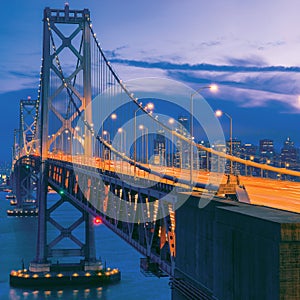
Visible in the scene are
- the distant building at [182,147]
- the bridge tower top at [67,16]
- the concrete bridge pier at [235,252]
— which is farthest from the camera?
the bridge tower top at [67,16]

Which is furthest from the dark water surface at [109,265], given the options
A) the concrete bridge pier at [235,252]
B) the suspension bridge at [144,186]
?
the concrete bridge pier at [235,252]

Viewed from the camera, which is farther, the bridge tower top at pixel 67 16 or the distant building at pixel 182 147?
the bridge tower top at pixel 67 16

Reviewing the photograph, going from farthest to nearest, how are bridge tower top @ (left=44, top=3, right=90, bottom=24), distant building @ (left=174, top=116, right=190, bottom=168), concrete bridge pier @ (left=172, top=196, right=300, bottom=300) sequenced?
bridge tower top @ (left=44, top=3, right=90, bottom=24) < distant building @ (left=174, top=116, right=190, bottom=168) < concrete bridge pier @ (left=172, top=196, right=300, bottom=300)

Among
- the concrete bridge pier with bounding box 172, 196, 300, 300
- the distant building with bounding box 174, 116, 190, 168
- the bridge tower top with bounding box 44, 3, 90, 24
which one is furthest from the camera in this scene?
the bridge tower top with bounding box 44, 3, 90, 24

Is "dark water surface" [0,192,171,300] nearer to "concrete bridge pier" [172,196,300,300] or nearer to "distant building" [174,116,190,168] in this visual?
"distant building" [174,116,190,168]

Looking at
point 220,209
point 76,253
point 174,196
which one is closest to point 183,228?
point 174,196

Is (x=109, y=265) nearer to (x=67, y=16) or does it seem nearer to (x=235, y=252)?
(x=67, y=16)

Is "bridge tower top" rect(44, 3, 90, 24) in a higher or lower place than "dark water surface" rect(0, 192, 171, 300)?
higher

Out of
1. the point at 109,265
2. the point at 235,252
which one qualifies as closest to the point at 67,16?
the point at 109,265

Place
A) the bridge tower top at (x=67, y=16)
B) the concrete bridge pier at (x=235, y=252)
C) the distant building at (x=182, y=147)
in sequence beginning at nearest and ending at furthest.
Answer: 1. the concrete bridge pier at (x=235, y=252)
2. the distant building at (x=182, y=147)
3. the bridge tower top at (x=67, y=16)

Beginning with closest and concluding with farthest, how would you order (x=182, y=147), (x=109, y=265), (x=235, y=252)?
(x=235, y=252) < (x=182, y=147) < (x=109, y=265)

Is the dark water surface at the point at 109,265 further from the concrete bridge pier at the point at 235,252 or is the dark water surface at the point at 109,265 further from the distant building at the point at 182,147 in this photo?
the concrete bridge pier at the point at 235,252

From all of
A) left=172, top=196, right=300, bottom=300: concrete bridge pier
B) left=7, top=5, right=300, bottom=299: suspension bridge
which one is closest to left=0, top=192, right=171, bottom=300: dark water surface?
left=7, top=5, right=300, bottom=299: suspension bridge

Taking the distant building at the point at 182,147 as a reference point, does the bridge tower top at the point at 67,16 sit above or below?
above
